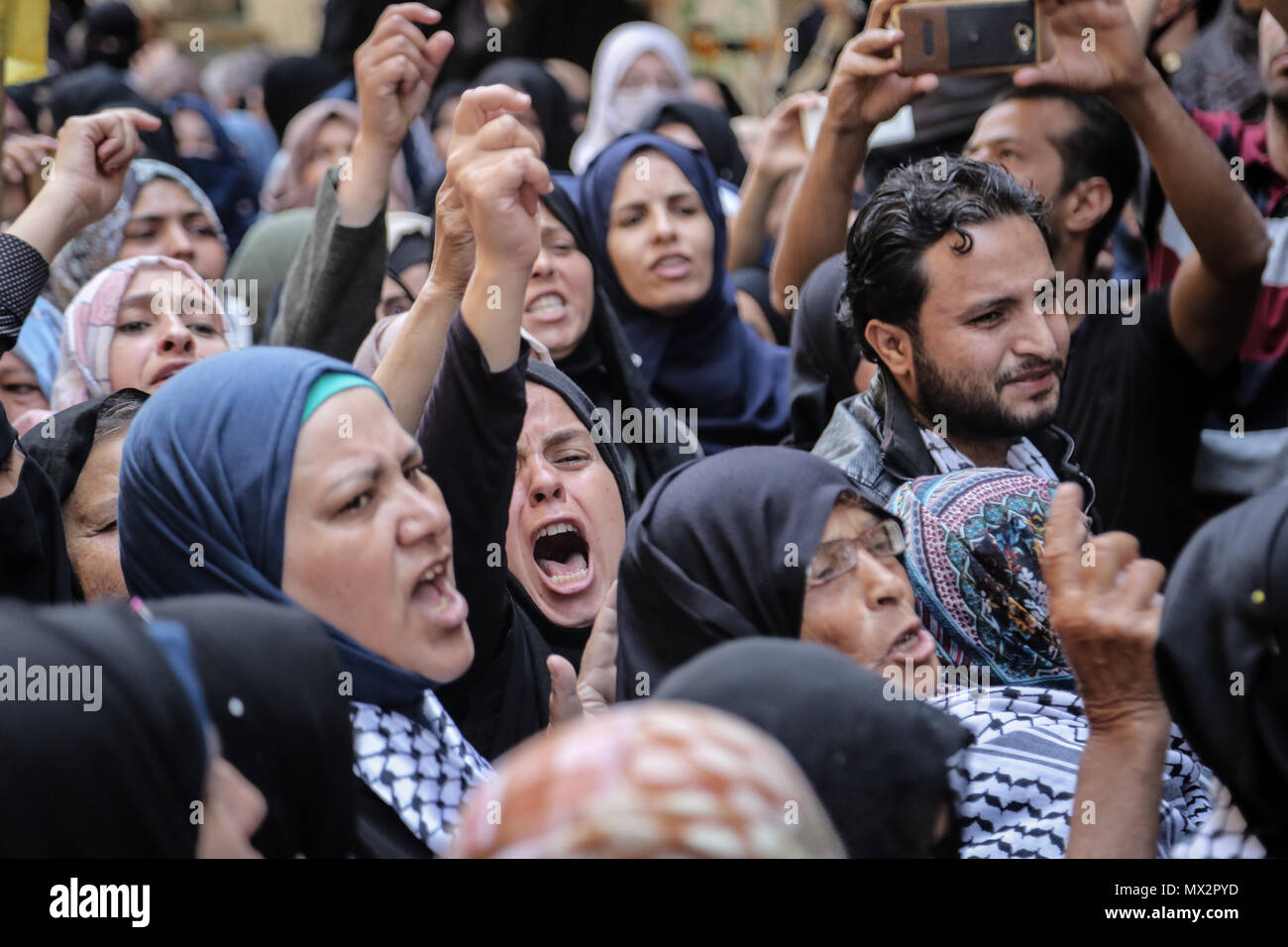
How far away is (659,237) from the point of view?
14.6 ft

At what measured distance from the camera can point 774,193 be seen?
5301 mm

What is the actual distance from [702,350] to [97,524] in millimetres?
2121

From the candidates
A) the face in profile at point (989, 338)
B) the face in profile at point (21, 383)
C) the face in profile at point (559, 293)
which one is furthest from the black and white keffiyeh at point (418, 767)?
the face in profile at point (21, 383)

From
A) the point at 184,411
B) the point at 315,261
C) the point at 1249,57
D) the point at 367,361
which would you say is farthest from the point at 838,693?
the point at 1249,57

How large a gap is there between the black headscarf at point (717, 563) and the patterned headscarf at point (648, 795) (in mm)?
1026

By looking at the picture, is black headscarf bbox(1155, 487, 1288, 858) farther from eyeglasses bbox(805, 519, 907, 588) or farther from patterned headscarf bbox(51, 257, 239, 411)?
patterned headscarf bbox(51, 257, 239, 411)

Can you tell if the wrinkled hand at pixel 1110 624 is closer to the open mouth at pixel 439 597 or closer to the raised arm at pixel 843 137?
the open mouth at pixel 439 597

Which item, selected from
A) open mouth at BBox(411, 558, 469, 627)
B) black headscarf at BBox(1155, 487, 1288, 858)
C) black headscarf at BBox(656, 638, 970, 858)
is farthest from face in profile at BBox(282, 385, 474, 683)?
black headscarf at BBox(1155, 487, 1288, 858)

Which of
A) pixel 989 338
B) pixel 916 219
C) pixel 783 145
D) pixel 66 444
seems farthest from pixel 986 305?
pixel 783 145

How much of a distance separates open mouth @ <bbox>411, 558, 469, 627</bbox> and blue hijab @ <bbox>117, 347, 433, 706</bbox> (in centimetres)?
9

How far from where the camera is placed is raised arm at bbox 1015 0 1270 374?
10.7 feet

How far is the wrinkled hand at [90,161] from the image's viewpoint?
336cm

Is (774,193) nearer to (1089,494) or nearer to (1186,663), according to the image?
(1089,494)
